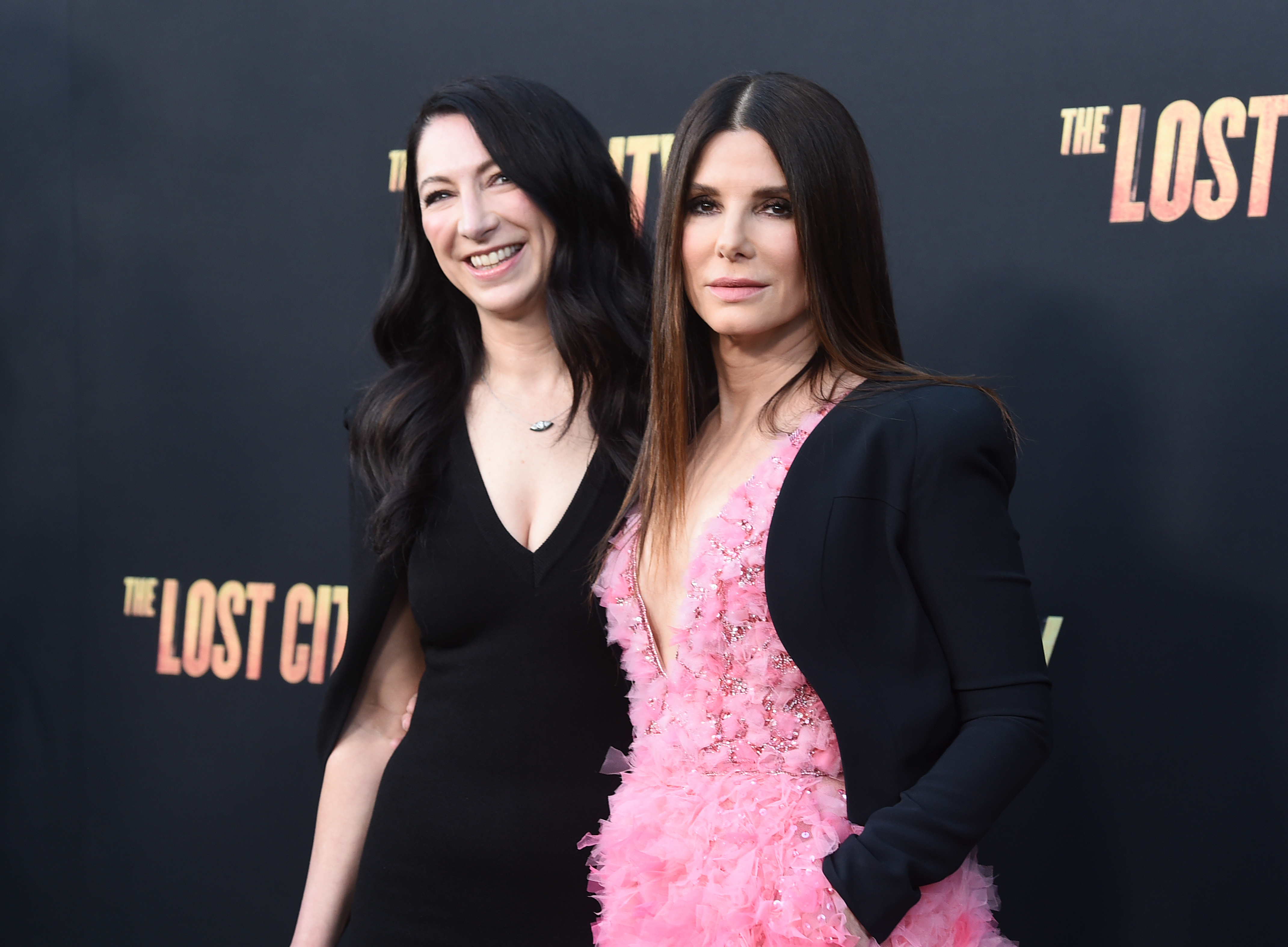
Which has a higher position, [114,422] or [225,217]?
[225,217]

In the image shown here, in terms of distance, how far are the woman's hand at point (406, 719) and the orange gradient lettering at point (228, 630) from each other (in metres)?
1.09

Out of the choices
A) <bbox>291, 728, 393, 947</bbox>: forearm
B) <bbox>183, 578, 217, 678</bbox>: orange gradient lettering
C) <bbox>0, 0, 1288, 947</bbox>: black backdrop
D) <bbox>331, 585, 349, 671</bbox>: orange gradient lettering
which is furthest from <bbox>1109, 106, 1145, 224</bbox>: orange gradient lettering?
<bbox>183, 578, 217, 678</bbox>: orange gradient lettering

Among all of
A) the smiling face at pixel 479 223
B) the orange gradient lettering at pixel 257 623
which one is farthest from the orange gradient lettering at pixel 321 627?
the smiling face at pixel 479 223

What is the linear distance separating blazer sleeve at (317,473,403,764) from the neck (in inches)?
21.0

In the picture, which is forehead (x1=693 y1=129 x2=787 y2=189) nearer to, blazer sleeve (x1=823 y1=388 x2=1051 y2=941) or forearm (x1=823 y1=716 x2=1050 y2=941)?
blazer sleeve (x1=823 y1=388 x2=1051 y2=941)

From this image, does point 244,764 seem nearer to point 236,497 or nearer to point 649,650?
point 236,497

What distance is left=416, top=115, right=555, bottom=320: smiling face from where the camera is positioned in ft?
4.94

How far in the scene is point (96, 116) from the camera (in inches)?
104

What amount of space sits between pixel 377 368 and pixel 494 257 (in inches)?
42.0

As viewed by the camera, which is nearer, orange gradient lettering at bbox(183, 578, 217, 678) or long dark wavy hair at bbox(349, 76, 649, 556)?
long dark wavy hair at bbox(349, 76, 649, 556)

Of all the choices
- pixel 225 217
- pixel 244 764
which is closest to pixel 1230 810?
pixel 244 764

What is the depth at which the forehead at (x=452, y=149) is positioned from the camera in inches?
59.5

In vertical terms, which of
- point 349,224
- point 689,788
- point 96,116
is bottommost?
point 689,788

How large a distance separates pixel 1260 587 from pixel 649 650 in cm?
122
